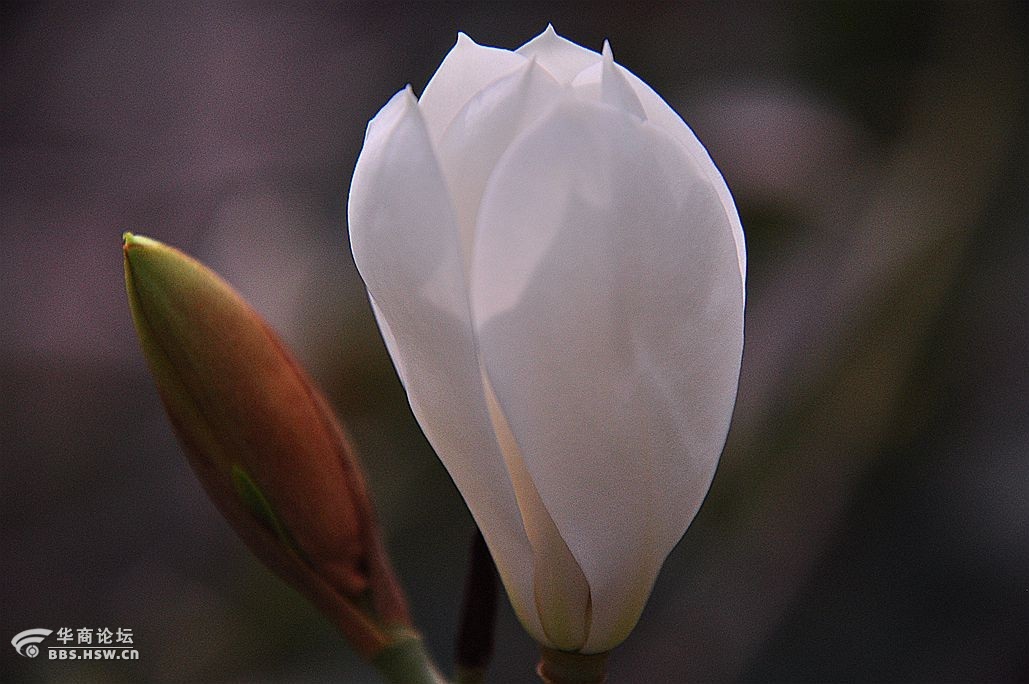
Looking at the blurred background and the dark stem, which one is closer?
the dark stem

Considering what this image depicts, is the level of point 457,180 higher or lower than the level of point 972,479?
higher

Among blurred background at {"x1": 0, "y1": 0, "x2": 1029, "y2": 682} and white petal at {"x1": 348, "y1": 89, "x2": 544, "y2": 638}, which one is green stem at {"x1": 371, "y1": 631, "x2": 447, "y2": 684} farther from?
blurred background at {"x1": 0, "y1": 0, "x2": 1029, "y2": 682}

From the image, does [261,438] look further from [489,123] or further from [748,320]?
[748,320]

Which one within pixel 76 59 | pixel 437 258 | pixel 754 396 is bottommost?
pixel 754 396

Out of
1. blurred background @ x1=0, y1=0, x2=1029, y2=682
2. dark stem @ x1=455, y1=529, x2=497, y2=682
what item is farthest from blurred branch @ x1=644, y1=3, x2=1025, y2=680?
dark stem @ x1=455, y1=529, x2=497, y2=682

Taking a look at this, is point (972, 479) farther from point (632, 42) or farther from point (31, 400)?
point (31, 400)

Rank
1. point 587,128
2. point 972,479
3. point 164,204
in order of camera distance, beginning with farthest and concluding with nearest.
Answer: point 164,204 < point 972,479 < point 587,128

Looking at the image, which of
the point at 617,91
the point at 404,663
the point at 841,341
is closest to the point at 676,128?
the point at 617,91

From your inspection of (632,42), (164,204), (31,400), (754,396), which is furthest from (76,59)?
(754,396)
